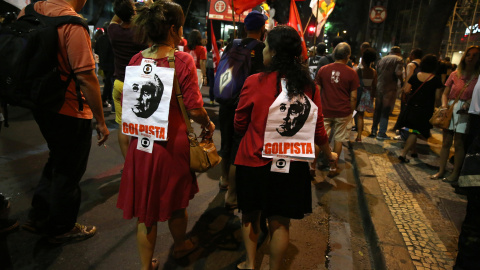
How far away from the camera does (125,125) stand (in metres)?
2.21

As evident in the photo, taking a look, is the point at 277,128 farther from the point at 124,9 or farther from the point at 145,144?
the point at 124,9

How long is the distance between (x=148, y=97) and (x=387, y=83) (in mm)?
6404

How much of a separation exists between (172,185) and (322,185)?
9.87ft

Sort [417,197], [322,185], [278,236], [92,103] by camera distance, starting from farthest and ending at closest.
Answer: [322,185] < [417,197] < [92,103] < [278,236]

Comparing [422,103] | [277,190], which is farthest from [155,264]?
[422,103]

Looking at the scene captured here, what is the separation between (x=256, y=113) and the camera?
2182 millimetres

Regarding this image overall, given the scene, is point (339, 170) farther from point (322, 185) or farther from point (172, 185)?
point (172, 185)

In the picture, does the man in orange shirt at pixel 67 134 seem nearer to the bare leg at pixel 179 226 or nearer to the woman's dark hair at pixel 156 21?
the woman's dark hair at pixel 156 21

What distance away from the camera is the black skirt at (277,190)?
7.19 feet

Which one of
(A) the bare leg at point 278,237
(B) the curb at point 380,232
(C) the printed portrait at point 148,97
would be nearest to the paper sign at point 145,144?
(C) the printed portrait at point 148,97

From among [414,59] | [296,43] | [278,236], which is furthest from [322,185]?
[414,59]

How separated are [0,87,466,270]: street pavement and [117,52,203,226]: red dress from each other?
0.70 metres

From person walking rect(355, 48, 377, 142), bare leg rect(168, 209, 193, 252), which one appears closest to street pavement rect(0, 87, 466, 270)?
bare leg rect(168, 209, 193, 252)

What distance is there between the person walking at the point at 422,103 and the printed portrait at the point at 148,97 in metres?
4.97
